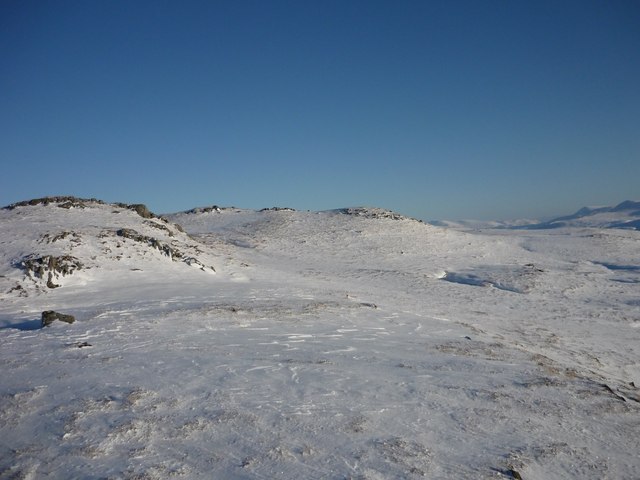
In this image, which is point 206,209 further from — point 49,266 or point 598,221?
point 598,221

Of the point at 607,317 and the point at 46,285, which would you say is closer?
the point at 46,285

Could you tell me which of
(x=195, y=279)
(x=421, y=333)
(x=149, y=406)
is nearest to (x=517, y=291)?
(x=421, y=333)

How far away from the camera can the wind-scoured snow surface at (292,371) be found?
667cm

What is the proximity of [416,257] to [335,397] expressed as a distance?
26676mm

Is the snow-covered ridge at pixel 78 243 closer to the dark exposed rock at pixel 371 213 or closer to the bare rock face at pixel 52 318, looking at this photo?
the bare rock face at pixel 52 318

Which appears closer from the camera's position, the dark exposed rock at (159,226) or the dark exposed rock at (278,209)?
the dark exposed rock at (159,226)

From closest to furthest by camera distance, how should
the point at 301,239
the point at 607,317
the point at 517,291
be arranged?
1. the point at 607,317
2. the point at 517,291
3. the point at 301,239

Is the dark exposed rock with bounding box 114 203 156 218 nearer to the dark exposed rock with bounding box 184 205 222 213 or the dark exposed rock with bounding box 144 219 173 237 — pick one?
the dark exposed rock with bounding box 144 219 173 237

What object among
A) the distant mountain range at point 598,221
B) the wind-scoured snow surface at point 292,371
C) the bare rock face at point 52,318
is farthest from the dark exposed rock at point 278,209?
the distant mountain range at point 598,221

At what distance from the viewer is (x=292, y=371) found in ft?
32.5

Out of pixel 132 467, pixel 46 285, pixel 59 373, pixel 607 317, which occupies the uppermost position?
pixel 46 285

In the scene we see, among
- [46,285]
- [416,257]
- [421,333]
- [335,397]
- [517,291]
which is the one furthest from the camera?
[416,257]

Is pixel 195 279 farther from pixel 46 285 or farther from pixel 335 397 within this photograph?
pixel 335 397

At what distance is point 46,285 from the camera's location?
1794cm
